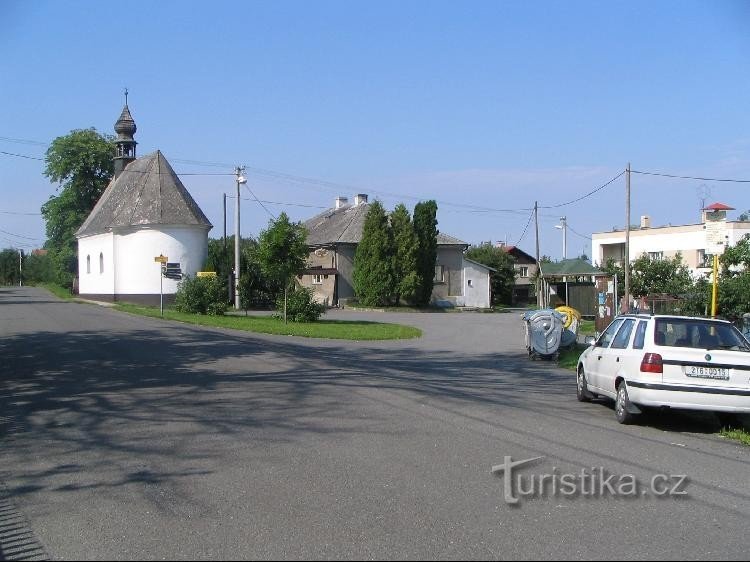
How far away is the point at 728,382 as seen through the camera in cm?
1034

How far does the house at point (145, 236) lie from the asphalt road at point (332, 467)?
109ft

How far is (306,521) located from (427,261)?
47255mm

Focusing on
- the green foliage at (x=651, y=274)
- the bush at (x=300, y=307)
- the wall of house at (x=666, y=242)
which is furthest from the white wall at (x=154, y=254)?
the wall of house at (x=666, y=242)

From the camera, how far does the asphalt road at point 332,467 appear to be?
5.61 m

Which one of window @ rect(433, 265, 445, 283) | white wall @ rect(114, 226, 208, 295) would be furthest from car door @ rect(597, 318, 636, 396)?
window @ rect(433, 265, 445, 283)

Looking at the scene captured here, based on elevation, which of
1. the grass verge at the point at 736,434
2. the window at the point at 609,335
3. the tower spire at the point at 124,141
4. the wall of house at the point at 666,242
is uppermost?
the tower spire at the point at 124,141

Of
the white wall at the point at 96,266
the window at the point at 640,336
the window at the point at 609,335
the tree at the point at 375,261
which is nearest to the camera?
the window at the point at 640,336

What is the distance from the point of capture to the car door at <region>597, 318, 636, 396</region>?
11289 millimetres

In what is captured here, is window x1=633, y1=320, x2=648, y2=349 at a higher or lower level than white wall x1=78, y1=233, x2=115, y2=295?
lower

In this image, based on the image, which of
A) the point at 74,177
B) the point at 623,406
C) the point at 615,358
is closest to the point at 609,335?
the point at 615,358

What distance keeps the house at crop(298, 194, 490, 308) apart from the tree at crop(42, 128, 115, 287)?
18889mm

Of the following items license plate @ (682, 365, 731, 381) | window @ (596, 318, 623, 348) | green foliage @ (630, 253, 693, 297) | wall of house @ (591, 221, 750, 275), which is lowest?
license plate @ (682, 365, 731, 381)

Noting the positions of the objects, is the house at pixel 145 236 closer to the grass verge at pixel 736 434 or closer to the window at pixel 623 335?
the window at pixel 623 335

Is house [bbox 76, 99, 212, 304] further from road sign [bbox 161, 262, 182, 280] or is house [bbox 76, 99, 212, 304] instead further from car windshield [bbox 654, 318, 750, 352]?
car windshield [bbox 654, 318, 750, 352]
